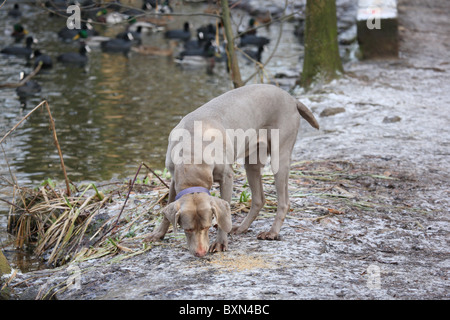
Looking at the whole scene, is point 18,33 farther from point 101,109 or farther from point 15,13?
point 101,109

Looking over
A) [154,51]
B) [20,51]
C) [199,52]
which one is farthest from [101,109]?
[154,51]

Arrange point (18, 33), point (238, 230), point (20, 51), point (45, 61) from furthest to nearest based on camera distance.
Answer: point (18, 33) → point (20, 51) → point (45, 61) → point (238, 230)

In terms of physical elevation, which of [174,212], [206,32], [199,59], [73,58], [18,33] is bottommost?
[199,59]

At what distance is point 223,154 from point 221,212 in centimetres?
54

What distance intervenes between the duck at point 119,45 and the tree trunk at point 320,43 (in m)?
7.52

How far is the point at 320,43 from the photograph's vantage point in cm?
1275

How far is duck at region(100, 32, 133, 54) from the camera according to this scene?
61.5 feet

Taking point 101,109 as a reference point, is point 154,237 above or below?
above

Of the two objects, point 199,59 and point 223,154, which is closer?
point 223,154

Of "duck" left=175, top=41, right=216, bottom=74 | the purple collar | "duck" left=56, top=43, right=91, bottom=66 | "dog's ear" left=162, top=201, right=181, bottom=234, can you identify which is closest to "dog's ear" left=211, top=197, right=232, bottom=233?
the purple collar

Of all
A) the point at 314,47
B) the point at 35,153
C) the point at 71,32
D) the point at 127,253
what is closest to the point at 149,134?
the point at 35,153

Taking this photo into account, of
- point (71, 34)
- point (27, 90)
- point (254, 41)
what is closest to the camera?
point (27, 90)
